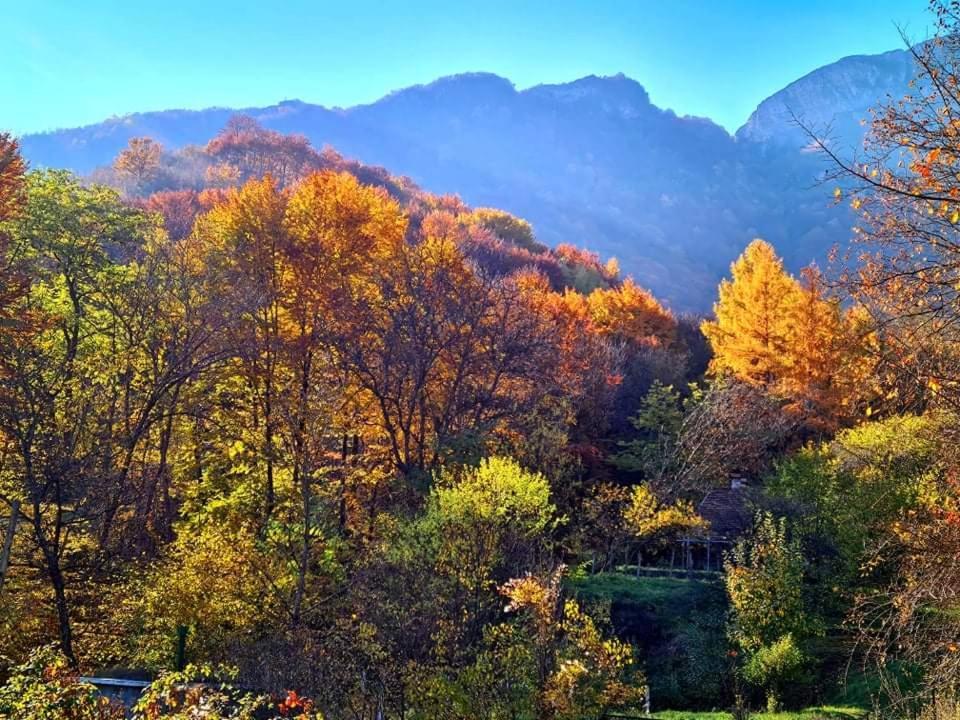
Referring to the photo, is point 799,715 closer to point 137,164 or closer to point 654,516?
point 654,516

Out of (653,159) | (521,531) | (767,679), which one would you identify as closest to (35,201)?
(521,531)

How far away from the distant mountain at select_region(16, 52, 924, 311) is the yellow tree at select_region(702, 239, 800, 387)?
7452cm

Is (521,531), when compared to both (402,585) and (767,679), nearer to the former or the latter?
(402,585)

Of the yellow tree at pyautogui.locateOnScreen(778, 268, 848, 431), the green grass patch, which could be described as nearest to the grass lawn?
the green grass patch

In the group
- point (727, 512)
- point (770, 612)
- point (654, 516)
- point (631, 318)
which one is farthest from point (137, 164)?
point (770, 612)

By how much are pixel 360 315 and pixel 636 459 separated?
497 inches

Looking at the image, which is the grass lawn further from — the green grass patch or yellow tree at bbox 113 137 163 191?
yellow tree at bbox 113 137 163 191

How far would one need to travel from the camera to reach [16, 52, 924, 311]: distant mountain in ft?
406

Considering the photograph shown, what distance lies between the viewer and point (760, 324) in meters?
28.0

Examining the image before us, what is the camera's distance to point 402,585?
14.0 meters

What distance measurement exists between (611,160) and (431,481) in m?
169

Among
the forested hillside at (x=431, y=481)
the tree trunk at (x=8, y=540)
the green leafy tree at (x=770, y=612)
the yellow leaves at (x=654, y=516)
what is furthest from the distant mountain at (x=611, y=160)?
the tree trunk at (x=8, y=540)

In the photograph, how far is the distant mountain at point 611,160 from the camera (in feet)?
406

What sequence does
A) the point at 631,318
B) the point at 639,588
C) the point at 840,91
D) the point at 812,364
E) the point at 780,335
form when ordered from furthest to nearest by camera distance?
1. the point at 840,91
2. the point at 631,318
3. the point at 780,335
4. the point at 812,364
5. the point at 639,588
